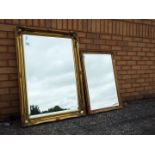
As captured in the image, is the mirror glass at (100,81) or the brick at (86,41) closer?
the mirror glass at (100,81)

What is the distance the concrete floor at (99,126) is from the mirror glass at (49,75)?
20 cm

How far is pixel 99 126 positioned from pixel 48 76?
2.73ft

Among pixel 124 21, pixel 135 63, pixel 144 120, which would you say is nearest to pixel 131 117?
pixel 144 120

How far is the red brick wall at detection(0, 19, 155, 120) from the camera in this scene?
3.00 m

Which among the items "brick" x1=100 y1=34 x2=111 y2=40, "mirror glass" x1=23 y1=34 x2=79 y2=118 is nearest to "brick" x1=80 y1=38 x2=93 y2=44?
"brick" x1=100 y1=34 x2=111 y2=40

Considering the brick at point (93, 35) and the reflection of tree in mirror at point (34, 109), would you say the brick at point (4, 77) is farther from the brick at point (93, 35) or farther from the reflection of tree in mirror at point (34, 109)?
the brick at point (93, 35)

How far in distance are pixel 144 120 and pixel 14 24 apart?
1941 millimetres

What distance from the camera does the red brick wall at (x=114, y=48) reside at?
3.00 m

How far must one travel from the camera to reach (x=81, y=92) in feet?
10.6

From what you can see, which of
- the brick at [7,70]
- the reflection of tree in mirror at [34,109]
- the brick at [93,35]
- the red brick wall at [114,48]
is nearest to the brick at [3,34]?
the red brick wall at [114,48]

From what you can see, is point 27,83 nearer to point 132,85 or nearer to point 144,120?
point 144,120

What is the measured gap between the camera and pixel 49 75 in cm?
306

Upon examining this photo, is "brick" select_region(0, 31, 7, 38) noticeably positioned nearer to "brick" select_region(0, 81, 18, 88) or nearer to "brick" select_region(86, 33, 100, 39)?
"brick" select_region(0, 81, 18, 88)

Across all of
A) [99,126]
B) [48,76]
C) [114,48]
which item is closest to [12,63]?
[48,76]
